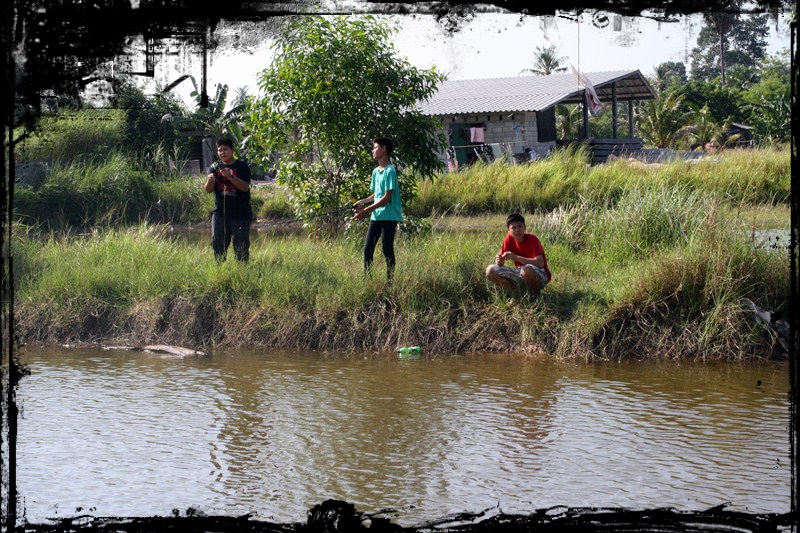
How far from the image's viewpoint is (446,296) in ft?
30.2

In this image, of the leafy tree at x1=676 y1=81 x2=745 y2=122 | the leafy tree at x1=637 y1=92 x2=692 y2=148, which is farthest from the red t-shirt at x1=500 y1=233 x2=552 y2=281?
the leafy tree at x1=676 y1=81 x2=745 y2=122

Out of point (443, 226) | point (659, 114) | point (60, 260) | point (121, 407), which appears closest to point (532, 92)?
point (659, 114)

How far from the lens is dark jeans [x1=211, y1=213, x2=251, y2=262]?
398 inches

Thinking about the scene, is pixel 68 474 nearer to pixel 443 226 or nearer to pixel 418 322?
pixel 418 322

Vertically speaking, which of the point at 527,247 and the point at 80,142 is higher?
the point at 80,142

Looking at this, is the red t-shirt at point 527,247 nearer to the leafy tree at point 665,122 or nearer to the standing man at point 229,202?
the standing man at point 229,202

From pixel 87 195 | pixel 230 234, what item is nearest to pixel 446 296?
pixel 230 234

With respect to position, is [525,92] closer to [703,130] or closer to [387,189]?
[703,130]

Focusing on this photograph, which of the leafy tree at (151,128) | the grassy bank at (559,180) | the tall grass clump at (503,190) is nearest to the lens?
the grassy bank at (559,180)

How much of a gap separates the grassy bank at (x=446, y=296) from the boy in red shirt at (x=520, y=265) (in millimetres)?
176

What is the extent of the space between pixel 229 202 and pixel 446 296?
244 cm

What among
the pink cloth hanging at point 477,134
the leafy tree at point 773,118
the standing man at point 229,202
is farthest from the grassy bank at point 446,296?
the leafy tree at point 773,118

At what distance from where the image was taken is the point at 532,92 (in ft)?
110

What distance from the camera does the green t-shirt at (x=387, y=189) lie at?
9.35 metres
